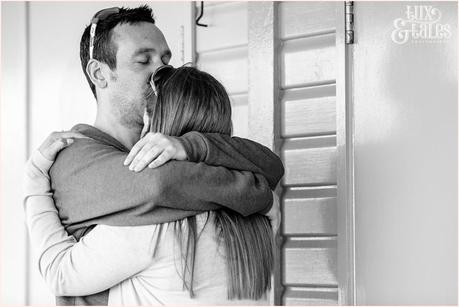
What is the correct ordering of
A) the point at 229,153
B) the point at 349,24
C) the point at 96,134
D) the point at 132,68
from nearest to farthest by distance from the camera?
the point at 229,153
the point at 96,134
the point at 132,68
the point at 349,24

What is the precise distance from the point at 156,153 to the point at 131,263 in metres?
0.26

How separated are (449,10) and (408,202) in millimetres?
572

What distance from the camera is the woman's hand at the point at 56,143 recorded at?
2.19 m

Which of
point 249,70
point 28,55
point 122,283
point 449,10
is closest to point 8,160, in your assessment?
point 28,55

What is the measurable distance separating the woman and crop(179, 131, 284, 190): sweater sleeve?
59 mm

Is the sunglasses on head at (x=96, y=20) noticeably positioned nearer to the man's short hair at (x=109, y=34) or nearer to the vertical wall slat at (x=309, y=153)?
the man's short hair at (x=109, y=34)

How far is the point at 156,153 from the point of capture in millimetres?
1926

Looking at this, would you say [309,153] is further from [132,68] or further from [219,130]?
[219,130]

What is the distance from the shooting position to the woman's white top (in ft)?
6.40

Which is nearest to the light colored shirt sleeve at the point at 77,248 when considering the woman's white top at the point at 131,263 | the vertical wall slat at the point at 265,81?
the woman's white top at the point at 131,263

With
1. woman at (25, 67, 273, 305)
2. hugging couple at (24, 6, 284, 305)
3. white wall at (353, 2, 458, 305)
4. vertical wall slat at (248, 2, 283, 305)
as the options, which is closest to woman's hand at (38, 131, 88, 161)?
hugging couple at (24, 6, 284, 305)

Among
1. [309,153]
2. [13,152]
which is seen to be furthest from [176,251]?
[13,152]

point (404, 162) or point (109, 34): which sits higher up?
point (109, 34)

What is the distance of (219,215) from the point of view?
2035 millimetres
